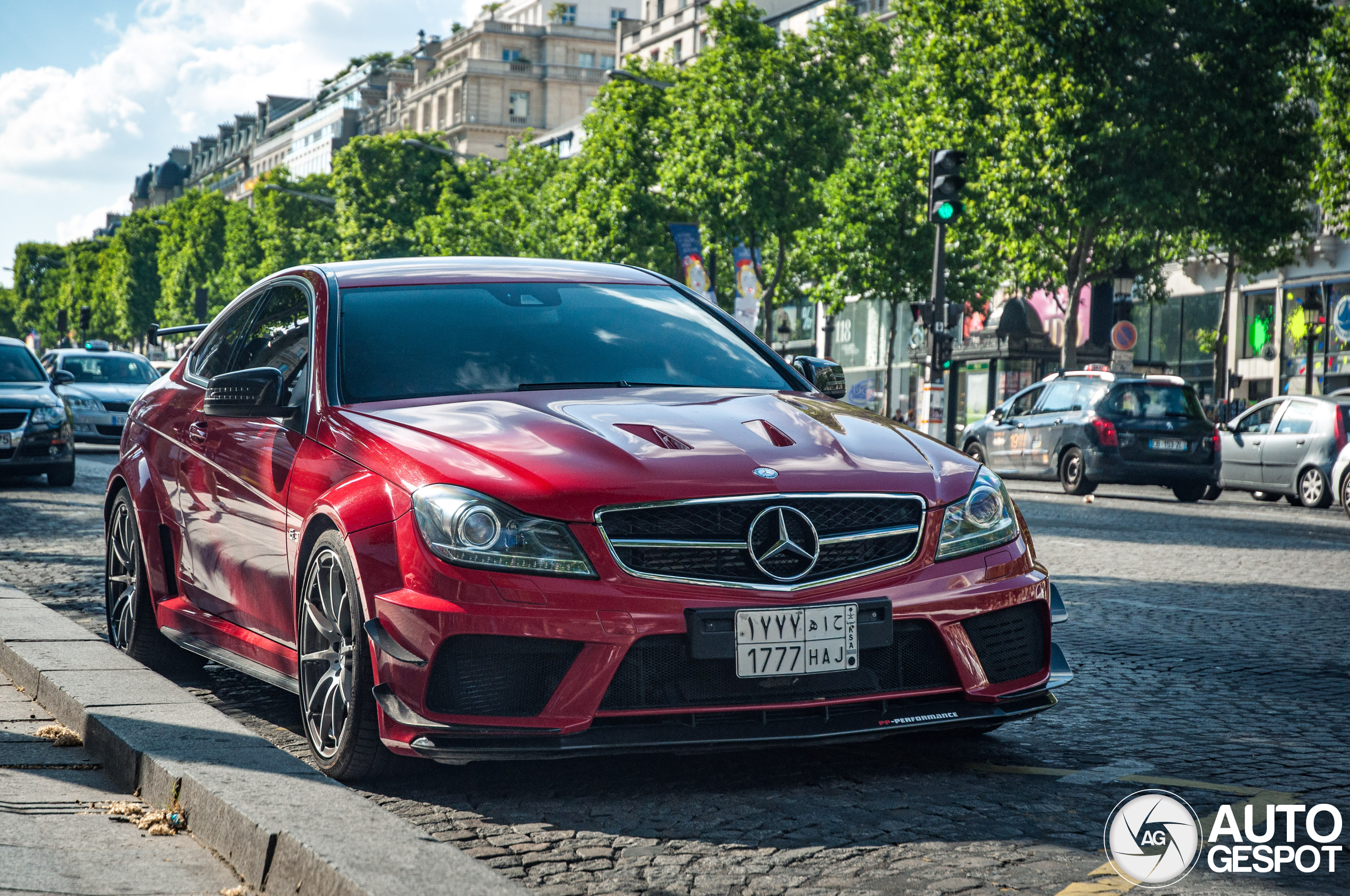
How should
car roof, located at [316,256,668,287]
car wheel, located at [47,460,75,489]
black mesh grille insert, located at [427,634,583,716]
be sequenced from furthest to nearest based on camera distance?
car wheel, located at [47,460,75,489]
car roof, located at [316,256,668,287]
black mesh grille insert, located at [427,634,583,716]

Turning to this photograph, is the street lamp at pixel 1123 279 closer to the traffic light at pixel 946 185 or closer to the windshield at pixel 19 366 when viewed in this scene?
the traffic light at pixel 946 185

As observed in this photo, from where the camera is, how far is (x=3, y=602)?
7.39 meters

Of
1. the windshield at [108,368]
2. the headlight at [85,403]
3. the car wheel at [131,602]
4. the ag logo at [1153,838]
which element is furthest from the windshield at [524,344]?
the windshield at [108,368]

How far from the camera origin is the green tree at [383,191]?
7319 centimetres

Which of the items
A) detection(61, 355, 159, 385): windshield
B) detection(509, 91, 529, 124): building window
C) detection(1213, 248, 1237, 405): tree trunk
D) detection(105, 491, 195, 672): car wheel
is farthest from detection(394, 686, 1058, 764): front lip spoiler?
detection(509, 91, 529, 124): building window

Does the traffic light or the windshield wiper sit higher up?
the traffic light

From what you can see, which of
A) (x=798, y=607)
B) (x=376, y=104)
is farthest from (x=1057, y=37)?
(x=376, y=104)

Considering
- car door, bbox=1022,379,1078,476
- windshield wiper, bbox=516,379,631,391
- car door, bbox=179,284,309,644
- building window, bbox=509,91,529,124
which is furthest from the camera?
building window, bbox=509,91,529,124

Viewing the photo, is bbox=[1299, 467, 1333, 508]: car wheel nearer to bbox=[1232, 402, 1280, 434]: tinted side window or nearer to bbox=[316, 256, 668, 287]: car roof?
bbox=[1232, 402, 1280, 434]: tinted side window

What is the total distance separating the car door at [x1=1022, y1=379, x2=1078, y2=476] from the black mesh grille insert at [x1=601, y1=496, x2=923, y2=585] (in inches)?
740

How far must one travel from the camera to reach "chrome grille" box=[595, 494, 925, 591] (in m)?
4.15

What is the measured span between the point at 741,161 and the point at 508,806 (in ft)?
130

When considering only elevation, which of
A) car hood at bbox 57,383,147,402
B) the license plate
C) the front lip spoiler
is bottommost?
the front lip spoiler

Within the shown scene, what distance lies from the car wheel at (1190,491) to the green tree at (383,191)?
54123 mm
